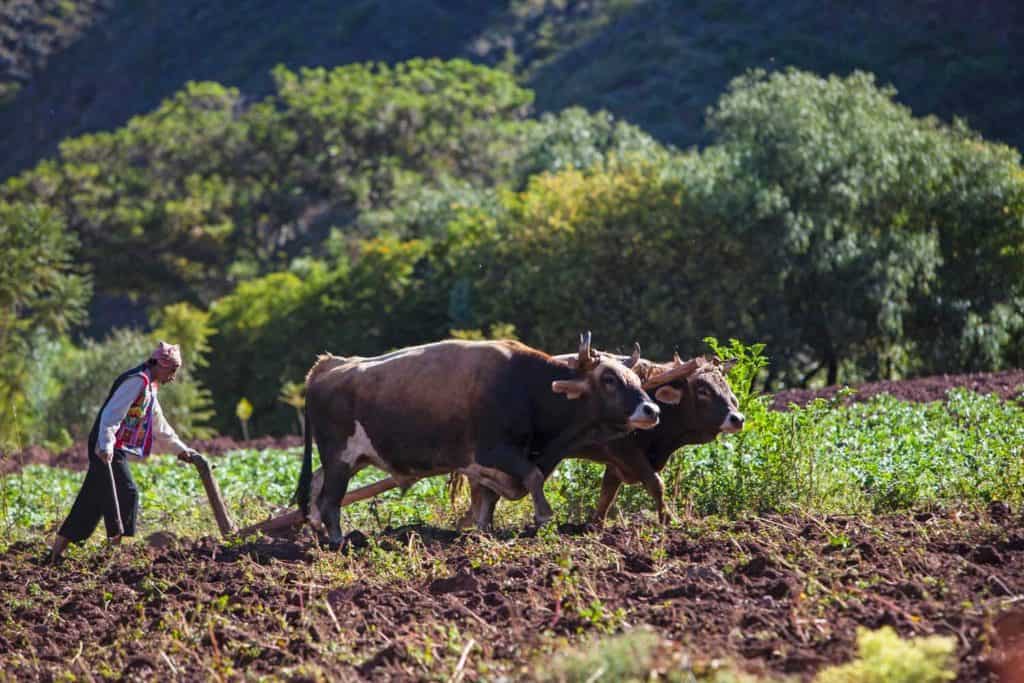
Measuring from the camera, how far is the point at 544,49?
8188 cm

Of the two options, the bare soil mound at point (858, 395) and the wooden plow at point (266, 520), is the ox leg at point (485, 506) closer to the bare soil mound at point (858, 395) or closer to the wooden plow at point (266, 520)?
the wooden plow at point (266, 520)

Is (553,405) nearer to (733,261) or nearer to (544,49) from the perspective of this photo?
(733,261)

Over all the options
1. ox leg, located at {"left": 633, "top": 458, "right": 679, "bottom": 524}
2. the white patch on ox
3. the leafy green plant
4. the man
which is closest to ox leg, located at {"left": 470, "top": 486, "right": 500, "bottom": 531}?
ox leg, located at {"left": 633, "top": 458, "right": 679, "bottom": 524}

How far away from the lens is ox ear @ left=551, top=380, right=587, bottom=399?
473 inches

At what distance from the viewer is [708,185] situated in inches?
1260

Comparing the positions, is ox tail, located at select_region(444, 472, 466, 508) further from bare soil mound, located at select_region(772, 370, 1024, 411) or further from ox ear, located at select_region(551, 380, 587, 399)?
bare soil mound, located at select_region(772, 370, 1024, 411)

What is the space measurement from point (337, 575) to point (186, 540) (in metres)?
3.20

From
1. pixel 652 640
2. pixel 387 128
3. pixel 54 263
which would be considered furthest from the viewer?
pixel 387 128

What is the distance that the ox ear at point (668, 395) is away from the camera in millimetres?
12539

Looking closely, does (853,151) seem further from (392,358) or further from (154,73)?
(154,73)

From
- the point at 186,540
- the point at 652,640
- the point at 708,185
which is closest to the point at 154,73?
the point at 708,185

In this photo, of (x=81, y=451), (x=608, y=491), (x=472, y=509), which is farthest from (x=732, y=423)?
(x=81, y=451)

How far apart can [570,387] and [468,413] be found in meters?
0.89

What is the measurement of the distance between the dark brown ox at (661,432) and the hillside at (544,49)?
40956 mm
